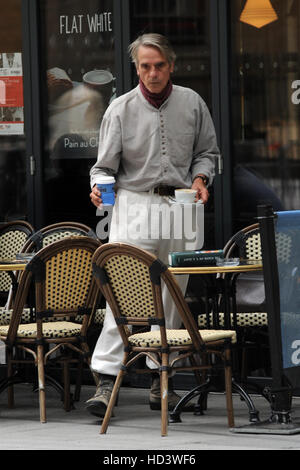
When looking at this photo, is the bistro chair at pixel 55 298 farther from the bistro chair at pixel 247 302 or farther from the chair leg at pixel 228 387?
the chair leg at pixel 228 387

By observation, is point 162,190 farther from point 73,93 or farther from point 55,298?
point 73,93

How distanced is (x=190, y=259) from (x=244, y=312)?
46.6 inches

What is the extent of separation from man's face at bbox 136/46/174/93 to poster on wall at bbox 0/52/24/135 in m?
2.07

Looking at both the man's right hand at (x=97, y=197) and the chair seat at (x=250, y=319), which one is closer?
the man's right hand at (x=97, y=197)

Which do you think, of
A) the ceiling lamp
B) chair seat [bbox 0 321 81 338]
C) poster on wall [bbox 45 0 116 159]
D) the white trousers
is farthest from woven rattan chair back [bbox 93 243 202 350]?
the ceiling lamp

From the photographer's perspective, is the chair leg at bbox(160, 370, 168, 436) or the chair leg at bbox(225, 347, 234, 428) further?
the chair leg at bbox(225, 347, 234, 428)

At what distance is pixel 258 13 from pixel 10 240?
2.43m

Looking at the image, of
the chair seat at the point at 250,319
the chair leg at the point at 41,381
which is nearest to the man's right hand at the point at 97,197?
the chair leg at the point at 41,381

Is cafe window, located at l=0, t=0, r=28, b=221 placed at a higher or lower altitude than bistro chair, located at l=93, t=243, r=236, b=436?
higher

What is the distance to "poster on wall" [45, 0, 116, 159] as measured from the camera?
8.55 metres

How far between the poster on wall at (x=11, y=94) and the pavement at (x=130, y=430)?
2.16 metres

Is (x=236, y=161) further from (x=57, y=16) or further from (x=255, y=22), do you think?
(x=57, y=16)

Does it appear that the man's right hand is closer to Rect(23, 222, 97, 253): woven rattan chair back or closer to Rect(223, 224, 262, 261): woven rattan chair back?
Rect(223, 224, 262, 261): woven rattan chair back

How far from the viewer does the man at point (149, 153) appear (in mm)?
6922
